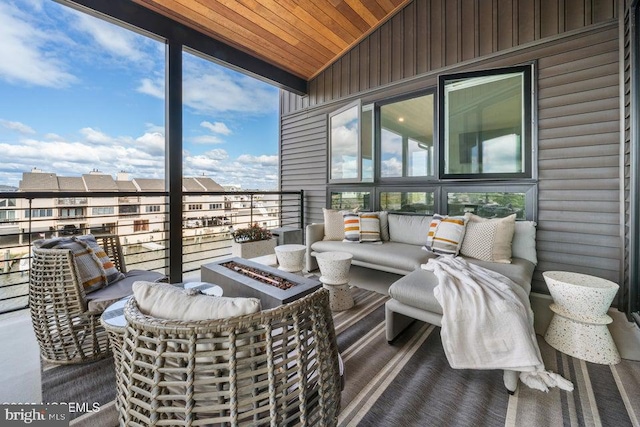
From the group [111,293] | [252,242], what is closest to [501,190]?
[252,242]

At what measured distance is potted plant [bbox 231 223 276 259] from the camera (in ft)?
13.1

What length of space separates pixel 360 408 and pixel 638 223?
257 cm

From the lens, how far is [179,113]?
3.30 m

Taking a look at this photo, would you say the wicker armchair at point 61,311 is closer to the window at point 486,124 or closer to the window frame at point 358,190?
the window frame at point 358,190

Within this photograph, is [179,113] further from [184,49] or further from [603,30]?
[603,30]

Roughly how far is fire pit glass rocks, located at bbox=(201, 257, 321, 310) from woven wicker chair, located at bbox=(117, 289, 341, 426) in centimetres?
101

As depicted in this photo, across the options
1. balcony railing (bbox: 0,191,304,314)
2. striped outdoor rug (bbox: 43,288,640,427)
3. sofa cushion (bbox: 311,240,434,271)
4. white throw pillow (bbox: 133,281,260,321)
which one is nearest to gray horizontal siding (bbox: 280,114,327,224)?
balcony railing (bbox: 0,191,304,314)

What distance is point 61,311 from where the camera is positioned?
1715 mm

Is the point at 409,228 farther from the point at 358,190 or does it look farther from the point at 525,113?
the point at 525,113

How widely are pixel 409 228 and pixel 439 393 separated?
7.34 feet

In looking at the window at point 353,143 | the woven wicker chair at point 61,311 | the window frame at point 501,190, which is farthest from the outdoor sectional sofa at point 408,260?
the woven wicker chair at point 61,311

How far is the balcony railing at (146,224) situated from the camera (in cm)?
252

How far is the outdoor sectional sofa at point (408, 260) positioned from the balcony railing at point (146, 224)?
4.69ft

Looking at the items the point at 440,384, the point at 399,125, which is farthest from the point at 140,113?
the point at 440,384
